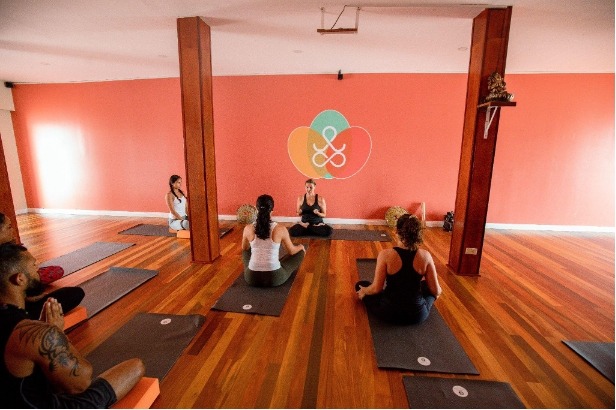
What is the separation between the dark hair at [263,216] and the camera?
264cm

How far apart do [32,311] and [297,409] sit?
199cm

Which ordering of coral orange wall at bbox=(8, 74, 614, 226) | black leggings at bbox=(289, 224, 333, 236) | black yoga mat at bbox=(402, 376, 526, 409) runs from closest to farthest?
1. black yoga mat at bbox=(402, 376, 526, 409)
2. black leggings at bbox=(289, 224, 333, 236)
3. coral orange wall at bbox=(8, 74, 614, 226)

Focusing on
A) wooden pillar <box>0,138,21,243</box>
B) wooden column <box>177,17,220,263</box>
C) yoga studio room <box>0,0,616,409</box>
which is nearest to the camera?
yoga studio room <box>0,0,616,409</box>

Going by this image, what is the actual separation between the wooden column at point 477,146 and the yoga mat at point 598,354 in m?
1.22

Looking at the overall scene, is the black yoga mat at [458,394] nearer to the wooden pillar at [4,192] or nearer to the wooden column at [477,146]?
the wooden column at [477,146]

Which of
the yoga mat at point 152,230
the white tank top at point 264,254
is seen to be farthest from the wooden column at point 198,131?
the yoga mat at point 152,230

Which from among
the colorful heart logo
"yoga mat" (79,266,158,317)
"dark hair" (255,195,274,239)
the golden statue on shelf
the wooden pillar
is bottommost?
"yoga mat" (79,266,158,317)

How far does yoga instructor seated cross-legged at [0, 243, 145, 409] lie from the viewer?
1.07 meters

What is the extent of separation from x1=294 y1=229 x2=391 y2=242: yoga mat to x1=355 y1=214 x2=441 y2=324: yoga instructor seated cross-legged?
2.28 metres

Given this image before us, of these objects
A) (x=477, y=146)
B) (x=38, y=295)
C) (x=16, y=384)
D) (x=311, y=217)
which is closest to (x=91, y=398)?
(x=16, y=384)

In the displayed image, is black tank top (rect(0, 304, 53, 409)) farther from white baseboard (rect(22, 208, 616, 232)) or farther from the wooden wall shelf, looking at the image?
white baseboard (rect(22, 208, 616, 232))

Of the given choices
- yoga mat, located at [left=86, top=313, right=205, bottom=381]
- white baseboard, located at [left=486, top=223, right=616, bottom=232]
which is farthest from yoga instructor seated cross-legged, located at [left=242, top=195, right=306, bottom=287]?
white baseboard, located at [left=486, top=223, right=616, bottom=232]

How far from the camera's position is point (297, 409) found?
59.8 inches

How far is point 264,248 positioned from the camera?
8.94 ft
